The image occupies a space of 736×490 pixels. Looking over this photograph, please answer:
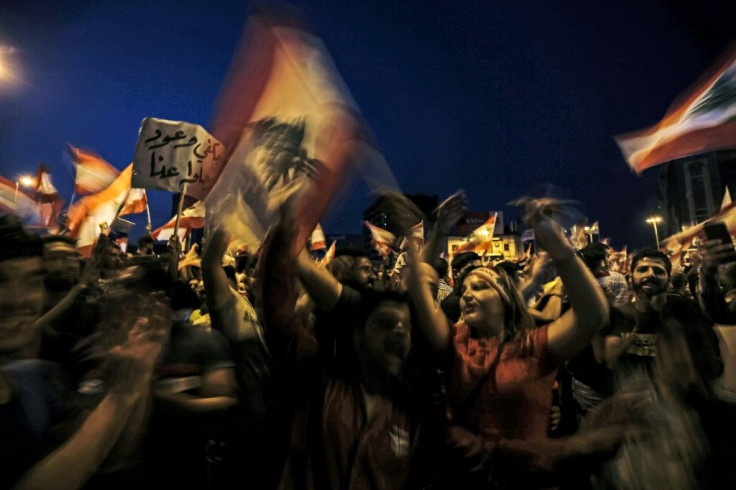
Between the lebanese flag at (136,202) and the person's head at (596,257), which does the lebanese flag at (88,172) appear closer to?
the lebanese flag at (136,202)

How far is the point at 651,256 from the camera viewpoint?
3.92 meters

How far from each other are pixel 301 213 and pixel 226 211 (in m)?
0.61

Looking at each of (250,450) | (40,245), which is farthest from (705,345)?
(40,245)

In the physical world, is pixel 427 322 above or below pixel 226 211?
below

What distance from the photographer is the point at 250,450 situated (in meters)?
3.00

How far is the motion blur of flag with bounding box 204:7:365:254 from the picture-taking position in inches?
110

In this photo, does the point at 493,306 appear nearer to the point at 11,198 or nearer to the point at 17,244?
the point at 17,244

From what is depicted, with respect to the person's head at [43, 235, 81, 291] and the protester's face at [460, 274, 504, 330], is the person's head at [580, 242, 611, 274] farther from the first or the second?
the person's head at [43, 235, 81, 291]

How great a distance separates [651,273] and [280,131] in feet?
10.3

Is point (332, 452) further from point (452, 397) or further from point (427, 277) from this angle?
point (427, 277)

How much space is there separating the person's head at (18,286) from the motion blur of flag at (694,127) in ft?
12.9

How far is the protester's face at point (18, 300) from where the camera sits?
192 centimetres

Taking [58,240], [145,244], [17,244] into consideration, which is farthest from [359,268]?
[145,244]

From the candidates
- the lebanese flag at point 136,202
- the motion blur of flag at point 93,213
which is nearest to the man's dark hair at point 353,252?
the motion blur of flag at point 93,213
